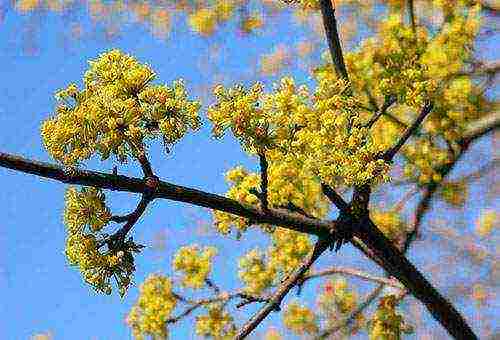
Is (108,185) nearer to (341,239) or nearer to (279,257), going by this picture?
(341,239)

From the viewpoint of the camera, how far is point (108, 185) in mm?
2701

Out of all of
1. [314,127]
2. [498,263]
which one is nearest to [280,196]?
[314,127]

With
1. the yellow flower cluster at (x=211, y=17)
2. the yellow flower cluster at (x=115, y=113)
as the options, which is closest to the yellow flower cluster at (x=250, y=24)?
the yellow flower cluster at (x=211, y=17)

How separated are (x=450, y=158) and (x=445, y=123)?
462mm

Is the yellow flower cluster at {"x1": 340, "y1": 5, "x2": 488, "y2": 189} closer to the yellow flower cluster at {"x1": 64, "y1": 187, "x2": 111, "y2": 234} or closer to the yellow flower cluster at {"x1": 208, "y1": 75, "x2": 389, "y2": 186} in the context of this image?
the yellow flower cluster at {"x1": 208, "y1": 75, "x2": 389, "y2": 186}

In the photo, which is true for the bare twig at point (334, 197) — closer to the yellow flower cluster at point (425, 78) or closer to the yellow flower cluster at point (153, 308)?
the yellow flower cluster at point (425, 78)

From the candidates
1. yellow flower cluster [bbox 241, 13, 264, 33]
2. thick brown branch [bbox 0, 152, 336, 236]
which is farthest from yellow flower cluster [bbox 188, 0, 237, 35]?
thick brown branch [bbox 0, 152, 336, 236]

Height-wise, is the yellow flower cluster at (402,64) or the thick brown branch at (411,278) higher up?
the yellow flower cluster at (402,64)

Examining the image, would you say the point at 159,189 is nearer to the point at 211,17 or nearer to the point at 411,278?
the point at 411,278

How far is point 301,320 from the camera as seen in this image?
591 cm

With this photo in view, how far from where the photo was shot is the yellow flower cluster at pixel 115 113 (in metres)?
2.78

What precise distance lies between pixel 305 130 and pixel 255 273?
2271 millimetres

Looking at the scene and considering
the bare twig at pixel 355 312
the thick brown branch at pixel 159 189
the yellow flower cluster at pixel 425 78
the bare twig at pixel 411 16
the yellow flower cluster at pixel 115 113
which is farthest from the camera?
the bare twig at pixel 355 312

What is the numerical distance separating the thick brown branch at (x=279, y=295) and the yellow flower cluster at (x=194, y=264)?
4.78 ft
